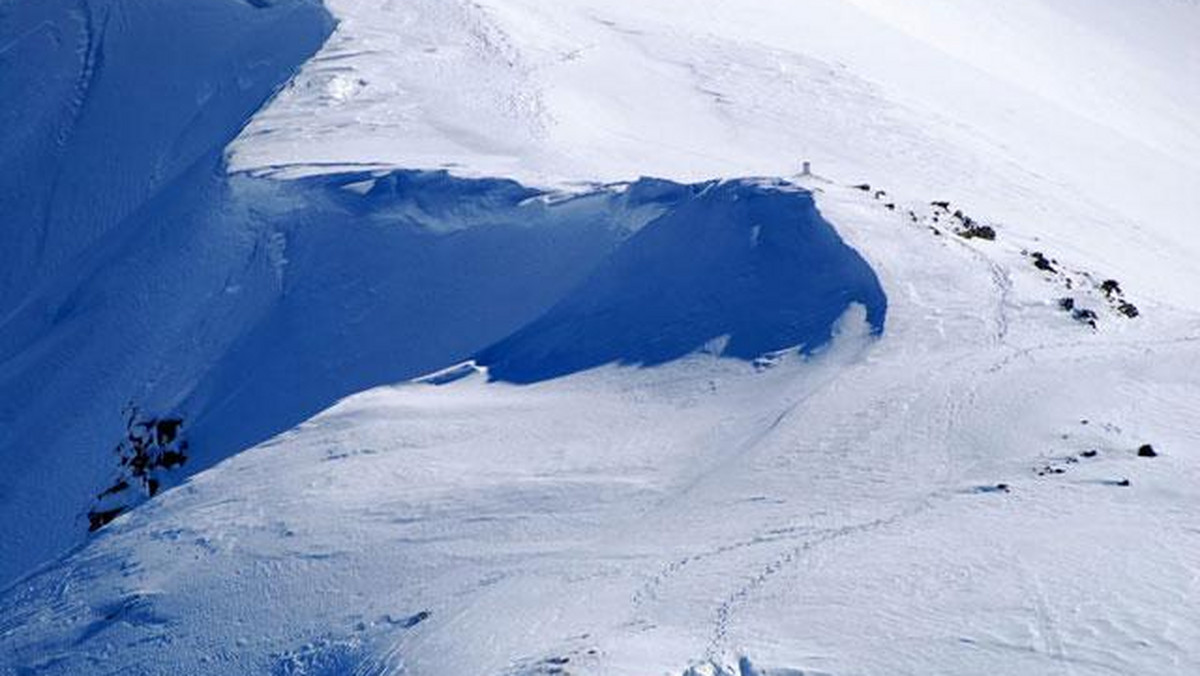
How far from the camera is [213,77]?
23859 mm

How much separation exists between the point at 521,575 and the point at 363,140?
33.5 ft

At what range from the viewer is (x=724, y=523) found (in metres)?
11.3

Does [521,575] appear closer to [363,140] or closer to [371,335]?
[371,335]

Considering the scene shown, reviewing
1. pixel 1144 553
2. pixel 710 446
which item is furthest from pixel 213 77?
pixel 1144 553

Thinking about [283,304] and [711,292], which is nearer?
[711,292]

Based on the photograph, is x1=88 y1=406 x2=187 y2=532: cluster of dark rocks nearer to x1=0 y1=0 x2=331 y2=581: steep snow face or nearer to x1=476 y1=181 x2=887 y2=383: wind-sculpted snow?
x1=0 y1=0 x2=331 y2=581: steep snow face

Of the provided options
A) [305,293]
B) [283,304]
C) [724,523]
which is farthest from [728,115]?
[724,523]

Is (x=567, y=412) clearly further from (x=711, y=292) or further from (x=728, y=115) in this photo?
(x=728, y=115)

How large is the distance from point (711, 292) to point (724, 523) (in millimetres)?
4316

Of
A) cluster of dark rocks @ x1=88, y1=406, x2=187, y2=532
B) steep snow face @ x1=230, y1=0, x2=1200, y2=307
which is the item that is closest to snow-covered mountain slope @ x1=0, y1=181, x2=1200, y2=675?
cluster of dark rocks @ x1=88, y1=406, x2=187, y2=532

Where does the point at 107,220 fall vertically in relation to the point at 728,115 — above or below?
below

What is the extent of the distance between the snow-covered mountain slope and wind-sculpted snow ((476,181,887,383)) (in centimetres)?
33

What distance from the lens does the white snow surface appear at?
9914mm

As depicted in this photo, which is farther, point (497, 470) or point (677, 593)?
point (497, 470)
